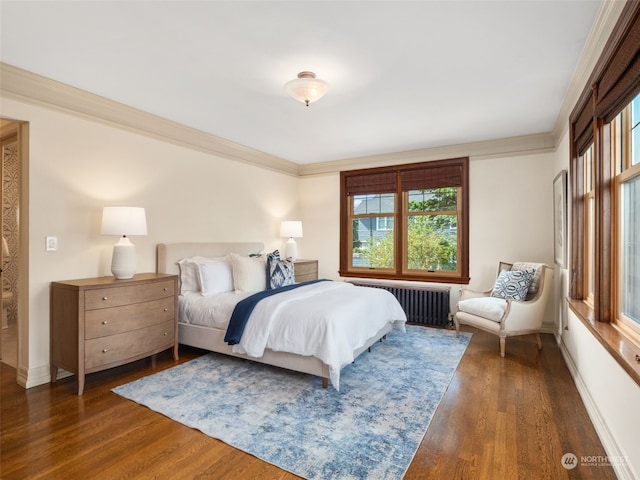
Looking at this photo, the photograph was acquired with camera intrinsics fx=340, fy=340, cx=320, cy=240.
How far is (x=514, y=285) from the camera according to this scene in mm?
3850

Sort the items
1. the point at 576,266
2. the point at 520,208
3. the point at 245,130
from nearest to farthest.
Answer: the point at 576,266 → the point at 245,130 → the point at 520,208

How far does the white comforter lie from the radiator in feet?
5.32

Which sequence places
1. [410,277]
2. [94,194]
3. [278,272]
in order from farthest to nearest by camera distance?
1. [410,277]
2. [278,272]
3. [94,194]

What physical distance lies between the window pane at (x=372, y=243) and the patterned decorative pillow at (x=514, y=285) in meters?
1.74

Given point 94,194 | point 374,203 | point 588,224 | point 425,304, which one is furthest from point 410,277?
point 94,194

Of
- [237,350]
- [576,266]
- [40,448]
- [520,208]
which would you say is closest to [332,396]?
[237,350]

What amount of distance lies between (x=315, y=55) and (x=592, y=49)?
1.89 meters

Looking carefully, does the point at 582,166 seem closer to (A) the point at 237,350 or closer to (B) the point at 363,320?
(B) the point at 363,320

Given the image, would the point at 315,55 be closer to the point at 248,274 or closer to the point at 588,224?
the point at 248,274

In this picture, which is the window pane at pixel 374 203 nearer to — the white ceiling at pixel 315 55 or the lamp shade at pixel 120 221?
the white ceiling at pixel 315 55

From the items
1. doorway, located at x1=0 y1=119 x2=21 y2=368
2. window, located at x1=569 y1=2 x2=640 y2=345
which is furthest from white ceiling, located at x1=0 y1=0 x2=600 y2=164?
doorway, located at x1=0 y1=119 x2=21 y2=368

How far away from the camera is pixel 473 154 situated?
473 cm

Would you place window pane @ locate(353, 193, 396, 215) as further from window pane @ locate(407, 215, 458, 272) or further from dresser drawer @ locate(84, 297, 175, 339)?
dresser drawer @ locate(84, 297, 175, 339)

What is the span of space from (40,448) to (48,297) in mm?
1362
